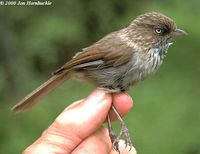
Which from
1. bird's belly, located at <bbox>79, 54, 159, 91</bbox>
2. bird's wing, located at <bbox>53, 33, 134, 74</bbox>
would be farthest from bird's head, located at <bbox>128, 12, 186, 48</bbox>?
bird's belly, located at <bbox>79, 54, 159, 91</bbox>

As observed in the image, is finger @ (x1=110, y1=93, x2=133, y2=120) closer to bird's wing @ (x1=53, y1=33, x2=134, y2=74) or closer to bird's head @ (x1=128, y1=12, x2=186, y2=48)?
bird's wing @ (x1=53, y1=33, x2=134, y2=74)

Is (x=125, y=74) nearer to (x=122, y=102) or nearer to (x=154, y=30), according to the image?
(x=122, y=102)

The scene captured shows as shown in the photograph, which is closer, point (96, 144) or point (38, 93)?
point (96, 144)

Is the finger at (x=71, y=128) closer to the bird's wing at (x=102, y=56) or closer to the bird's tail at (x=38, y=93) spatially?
the bird's wing at (x=102, y=56)

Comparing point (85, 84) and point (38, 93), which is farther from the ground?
point (38, 93)

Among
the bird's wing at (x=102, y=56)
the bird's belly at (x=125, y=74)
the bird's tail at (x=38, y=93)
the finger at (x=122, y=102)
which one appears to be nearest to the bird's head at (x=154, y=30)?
the bird's wing at (x=102, y=56)

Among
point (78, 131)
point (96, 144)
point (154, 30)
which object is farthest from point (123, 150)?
point (154, 30)

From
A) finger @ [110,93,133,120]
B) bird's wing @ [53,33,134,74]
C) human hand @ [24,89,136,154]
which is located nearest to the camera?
human hand @ [24,89,136,154]
